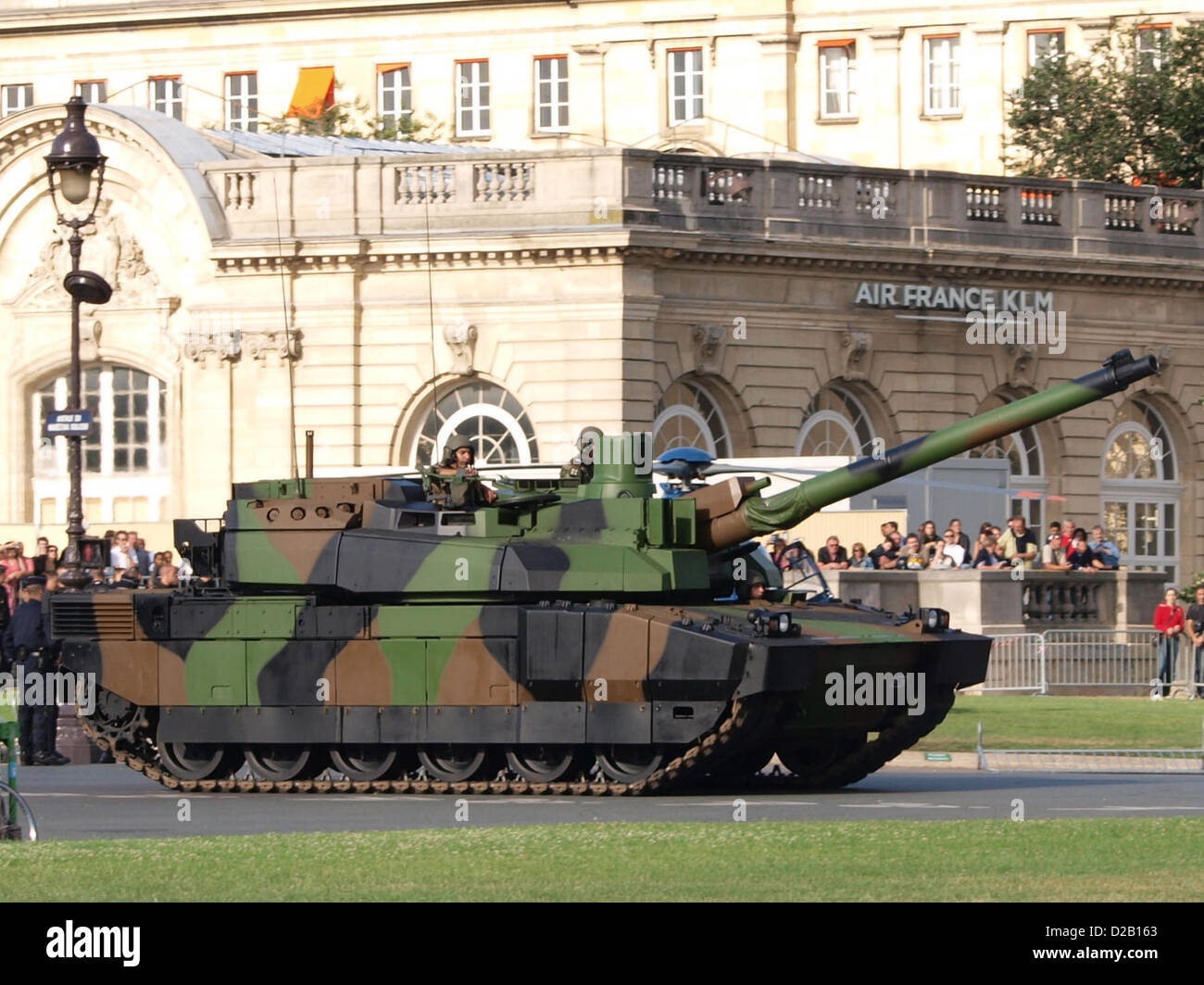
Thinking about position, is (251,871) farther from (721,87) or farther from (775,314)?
(721,87)

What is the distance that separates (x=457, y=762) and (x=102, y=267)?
22.6 m

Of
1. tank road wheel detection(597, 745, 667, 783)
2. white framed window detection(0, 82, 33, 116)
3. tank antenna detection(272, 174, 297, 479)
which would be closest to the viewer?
tank road wheel detection(597, 745, 667, 783)

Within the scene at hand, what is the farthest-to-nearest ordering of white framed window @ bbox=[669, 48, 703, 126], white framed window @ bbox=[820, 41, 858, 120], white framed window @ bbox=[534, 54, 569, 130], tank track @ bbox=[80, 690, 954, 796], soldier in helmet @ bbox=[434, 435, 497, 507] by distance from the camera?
white framed window @ bbox=[534, 54, 569, 130] → white framed window @ bbox=[820, 41, 858, 120] → white framed window @ bbox=[669, 48, 703, 126] → soldier in helmet @ bbox=[434, 435, 497, 507] → tank track @ bbox=[80, 690, 954, 796]

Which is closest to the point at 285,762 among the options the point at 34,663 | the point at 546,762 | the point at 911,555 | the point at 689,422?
the point at 546,762

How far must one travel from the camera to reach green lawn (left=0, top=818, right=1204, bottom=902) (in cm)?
1352

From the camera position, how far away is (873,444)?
4341cm

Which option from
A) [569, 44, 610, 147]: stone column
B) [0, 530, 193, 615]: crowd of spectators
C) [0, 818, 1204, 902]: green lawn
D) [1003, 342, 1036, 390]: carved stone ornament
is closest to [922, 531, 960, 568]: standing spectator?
[1003, 342, 1036, 390]: carved stone ornament

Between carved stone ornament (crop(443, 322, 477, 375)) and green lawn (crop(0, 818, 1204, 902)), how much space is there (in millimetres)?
24731

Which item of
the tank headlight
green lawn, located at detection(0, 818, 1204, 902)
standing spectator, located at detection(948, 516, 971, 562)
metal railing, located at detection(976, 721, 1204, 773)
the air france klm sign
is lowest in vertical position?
metal railing, located at detection(976, 721, 1204, 773)

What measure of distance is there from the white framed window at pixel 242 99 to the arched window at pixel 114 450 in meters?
21.9

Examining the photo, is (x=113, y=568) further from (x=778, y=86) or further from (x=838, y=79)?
(x=838, y=79)

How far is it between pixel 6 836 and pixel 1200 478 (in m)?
32.8

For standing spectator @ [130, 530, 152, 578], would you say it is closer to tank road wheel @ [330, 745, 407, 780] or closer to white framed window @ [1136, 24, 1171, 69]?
tank road wheel @ [330, 745, 407, 780]
